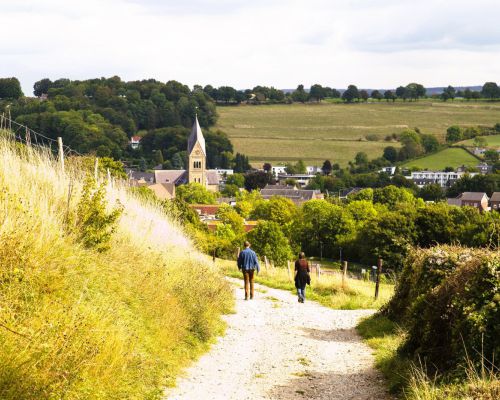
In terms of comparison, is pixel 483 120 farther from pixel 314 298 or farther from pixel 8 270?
pixel 8 270

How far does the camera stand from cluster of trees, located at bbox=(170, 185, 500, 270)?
58.6 meters

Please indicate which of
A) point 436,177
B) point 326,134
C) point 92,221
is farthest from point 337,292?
point 326,134

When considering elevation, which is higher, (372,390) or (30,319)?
(30,319)

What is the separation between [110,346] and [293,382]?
2951 millimetres

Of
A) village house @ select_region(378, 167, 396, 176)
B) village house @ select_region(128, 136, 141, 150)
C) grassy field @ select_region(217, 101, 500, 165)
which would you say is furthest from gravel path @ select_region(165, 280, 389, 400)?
village house @ select_region(128, 136, 141, 150)

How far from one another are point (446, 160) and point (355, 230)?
88667 millimetres

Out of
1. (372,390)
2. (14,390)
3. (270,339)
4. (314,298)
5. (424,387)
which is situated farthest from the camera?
(314,298)

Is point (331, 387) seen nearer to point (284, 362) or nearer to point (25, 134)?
point (284, 362)

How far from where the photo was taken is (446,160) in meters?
157

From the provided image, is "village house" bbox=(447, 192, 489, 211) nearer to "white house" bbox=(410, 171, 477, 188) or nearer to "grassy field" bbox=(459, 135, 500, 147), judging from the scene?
"white house" bbox=(410, 171, 477, 188)

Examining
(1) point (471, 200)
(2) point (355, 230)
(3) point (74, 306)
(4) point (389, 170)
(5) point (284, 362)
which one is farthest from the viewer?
(4) point (389, 170)

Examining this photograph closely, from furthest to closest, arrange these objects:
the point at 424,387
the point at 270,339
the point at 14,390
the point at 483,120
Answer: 1. the point at 483,120
2. the point at 270,339
3. the point at 424,387
4. the point at 14,390

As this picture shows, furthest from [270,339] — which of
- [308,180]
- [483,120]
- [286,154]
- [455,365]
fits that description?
[483,120]

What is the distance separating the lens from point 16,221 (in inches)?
321
